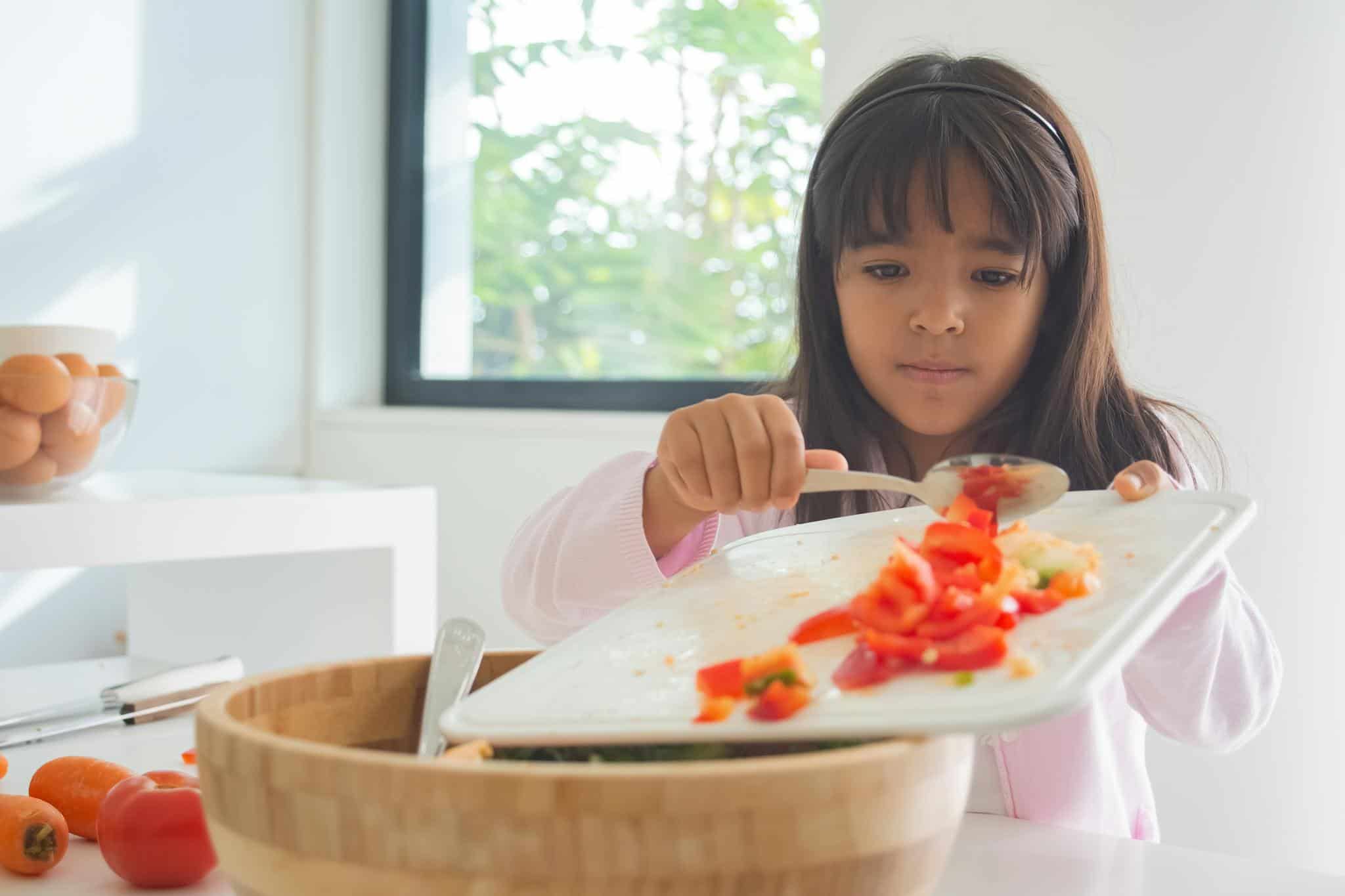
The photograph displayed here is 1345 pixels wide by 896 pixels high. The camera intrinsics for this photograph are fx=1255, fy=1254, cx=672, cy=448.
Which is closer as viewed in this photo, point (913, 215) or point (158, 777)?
point (158, 777)

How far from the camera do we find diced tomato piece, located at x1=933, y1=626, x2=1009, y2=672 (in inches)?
17.0

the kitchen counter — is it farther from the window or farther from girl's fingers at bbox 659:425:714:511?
the window

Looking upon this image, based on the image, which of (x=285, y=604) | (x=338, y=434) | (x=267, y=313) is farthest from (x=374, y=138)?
(x=285, y=604)

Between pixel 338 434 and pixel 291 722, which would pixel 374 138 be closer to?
pixel 338 434

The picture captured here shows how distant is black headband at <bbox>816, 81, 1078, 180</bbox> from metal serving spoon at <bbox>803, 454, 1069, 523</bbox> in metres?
0.49

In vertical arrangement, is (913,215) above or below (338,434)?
above

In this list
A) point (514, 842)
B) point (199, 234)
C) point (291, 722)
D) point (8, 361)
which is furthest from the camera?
point (199, 234)

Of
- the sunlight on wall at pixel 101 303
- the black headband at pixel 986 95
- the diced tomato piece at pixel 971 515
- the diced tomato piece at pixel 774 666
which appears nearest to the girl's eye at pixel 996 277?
the black headband at pixel 986 95

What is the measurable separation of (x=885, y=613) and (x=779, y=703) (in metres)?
0.08

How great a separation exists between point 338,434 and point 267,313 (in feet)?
0.92

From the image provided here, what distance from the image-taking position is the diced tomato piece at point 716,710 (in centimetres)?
41

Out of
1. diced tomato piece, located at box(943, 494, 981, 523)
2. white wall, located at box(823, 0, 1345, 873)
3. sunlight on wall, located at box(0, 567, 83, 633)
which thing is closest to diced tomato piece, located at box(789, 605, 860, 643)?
diced tomato piece, located at box(943, 494, 981, 523)

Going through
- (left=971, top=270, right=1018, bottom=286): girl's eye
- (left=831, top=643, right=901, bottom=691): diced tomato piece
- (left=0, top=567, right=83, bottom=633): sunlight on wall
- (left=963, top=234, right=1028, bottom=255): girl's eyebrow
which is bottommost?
(left=0, top=567, right=83, bottom=633): sunlight on wall

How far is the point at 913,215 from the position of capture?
983 mm
